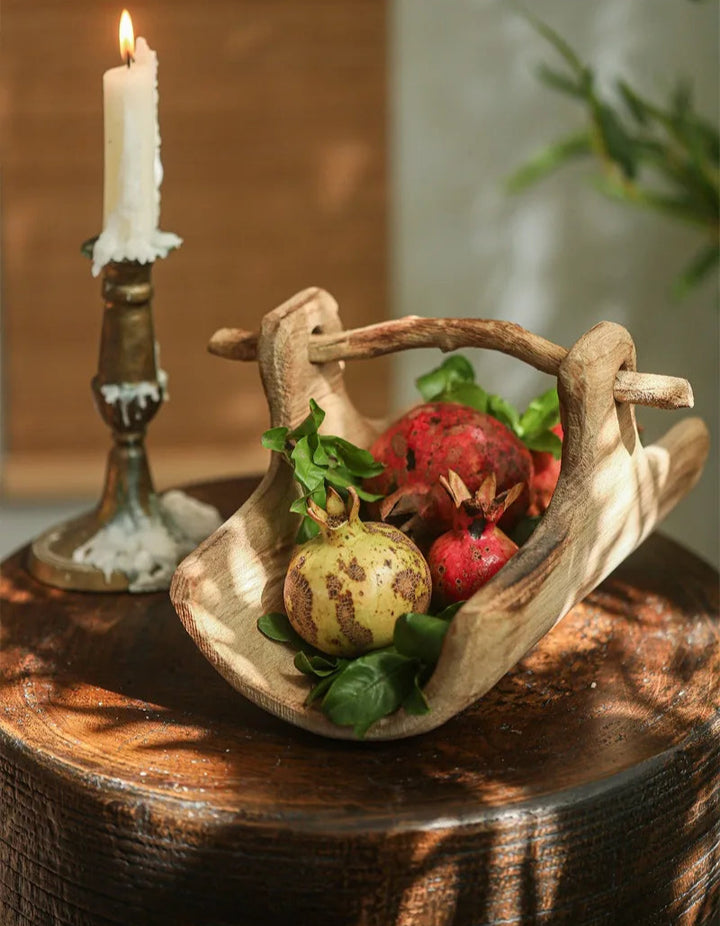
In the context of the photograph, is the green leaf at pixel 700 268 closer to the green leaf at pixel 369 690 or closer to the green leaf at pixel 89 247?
the green leaf at pixel 89 247

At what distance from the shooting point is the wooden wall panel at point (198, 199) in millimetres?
2420

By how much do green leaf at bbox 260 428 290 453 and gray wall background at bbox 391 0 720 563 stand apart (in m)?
1.57

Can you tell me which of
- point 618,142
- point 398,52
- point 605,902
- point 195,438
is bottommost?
point 195,438

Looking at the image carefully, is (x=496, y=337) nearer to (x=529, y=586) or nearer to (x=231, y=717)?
(x=529, y=586)

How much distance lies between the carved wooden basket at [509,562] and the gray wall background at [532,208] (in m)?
1.43

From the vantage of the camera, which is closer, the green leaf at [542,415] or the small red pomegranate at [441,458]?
the small red pomegranate at [441,458]

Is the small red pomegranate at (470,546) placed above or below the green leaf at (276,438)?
below

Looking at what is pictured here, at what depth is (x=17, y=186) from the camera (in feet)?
8.16

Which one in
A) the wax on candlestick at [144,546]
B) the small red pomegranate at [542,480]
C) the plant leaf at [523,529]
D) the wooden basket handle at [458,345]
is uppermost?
the wooden basket handle at [458,345]

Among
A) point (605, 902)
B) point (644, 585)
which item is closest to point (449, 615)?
point (605, 902)

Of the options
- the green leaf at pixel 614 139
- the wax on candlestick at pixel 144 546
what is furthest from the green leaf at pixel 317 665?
the green leaf at pixel 614 139

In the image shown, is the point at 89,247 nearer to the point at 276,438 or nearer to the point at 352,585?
the point at 276,438

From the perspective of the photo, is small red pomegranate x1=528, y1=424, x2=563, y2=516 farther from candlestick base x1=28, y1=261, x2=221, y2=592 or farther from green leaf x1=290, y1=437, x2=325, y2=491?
candlestick base x1=28, y1=261, x2=221, y2=592

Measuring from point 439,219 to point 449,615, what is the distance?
1711mm
